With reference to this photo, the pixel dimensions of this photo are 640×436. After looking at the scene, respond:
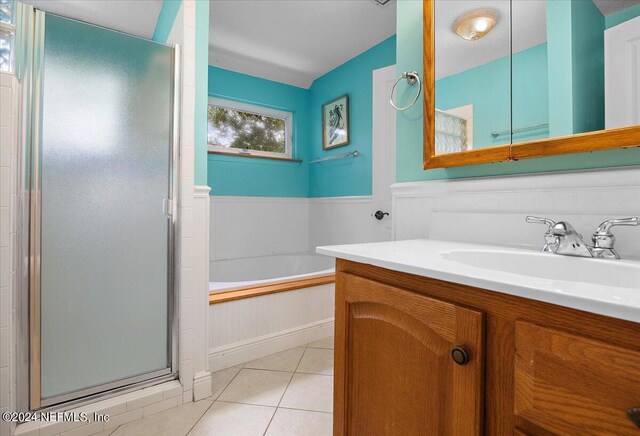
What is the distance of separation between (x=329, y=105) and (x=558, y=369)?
118 inches

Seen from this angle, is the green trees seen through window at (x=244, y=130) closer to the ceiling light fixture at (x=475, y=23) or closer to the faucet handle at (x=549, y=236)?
the ceiling light fixture at (x=475, y=23)

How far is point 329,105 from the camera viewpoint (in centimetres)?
310

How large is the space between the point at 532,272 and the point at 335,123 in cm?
252

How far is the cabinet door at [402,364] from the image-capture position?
1.76 feet

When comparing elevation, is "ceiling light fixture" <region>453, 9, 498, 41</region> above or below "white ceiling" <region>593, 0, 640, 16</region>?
above

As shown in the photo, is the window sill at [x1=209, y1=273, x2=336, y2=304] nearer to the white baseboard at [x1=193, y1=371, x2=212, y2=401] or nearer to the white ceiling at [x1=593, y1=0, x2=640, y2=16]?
the white baseboard at [x1=193, y1=371, x2=212, y2=401]

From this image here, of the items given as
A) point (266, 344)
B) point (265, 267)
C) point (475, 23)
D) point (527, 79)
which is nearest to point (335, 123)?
point (265, 267)

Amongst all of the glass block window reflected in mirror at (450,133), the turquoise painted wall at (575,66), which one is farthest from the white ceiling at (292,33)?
the turquoise painted wall at (575,66)

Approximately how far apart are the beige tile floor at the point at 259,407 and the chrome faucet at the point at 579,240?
1.07 m

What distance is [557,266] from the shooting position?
73 cm

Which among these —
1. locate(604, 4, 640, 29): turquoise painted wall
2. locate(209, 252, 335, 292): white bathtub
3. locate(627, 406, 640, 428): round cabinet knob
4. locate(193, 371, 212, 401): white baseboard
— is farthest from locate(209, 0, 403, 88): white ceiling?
locate(627, 406, 640, 428): round cabinet knob

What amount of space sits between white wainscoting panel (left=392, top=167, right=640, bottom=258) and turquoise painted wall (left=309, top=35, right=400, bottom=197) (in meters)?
1.53

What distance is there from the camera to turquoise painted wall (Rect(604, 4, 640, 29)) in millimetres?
721

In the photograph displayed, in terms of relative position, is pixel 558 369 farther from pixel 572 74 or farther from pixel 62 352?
pixel 62 352
